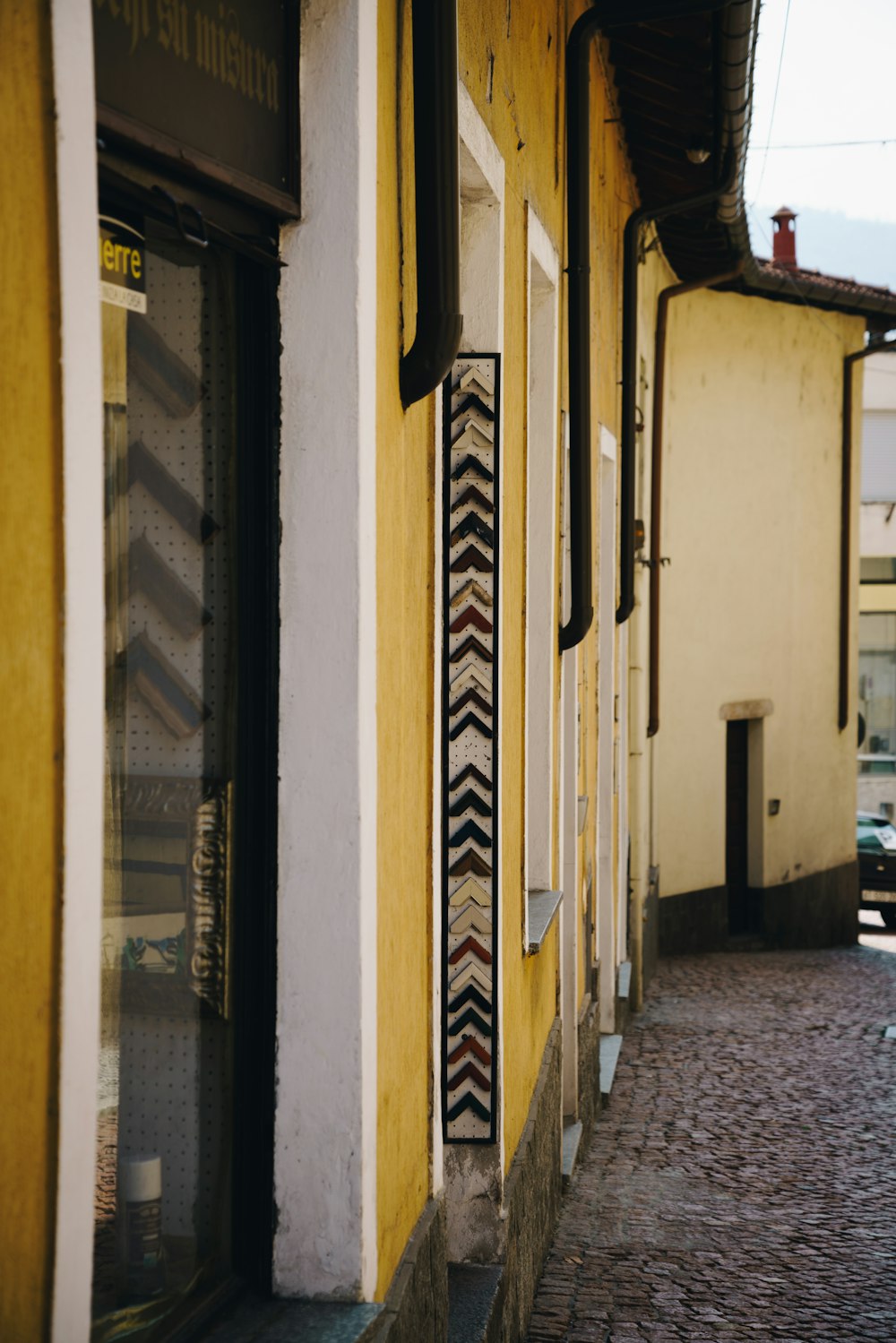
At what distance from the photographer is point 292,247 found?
2748mm

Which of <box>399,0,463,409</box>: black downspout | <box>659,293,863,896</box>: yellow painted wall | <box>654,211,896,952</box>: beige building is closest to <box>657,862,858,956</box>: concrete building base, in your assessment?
<box>654,211,896,952</box>: beige building

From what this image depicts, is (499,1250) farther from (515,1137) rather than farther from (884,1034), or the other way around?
(884,1034)

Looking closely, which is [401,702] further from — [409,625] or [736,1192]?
[736,1192]

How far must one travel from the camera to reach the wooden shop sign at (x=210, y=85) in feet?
7.04

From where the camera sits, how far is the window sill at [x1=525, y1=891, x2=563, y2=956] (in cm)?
547

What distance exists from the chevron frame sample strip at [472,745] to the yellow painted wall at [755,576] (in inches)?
477

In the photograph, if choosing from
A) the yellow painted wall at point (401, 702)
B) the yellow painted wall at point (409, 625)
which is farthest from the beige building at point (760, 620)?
the yellow painted wall at point (401, 702)

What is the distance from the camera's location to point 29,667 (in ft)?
5.64

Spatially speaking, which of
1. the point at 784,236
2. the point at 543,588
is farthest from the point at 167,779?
the point at 784,236

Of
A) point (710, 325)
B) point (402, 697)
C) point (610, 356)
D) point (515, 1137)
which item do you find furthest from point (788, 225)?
point (402, 697)

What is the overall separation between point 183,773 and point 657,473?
12960mm

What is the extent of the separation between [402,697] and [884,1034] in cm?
1032

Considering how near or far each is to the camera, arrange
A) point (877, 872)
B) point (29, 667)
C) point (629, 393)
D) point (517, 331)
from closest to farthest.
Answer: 1. point (29, 667)
2. point (517, 331)
3. point (629, 393)
4. point (877, 872)

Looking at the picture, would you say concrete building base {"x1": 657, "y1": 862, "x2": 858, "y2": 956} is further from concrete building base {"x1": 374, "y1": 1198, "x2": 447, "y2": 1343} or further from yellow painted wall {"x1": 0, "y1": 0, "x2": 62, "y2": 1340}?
yellow painted wall {"x1": 0, "y1": 0, "x2": 62, "y2": 1340}
